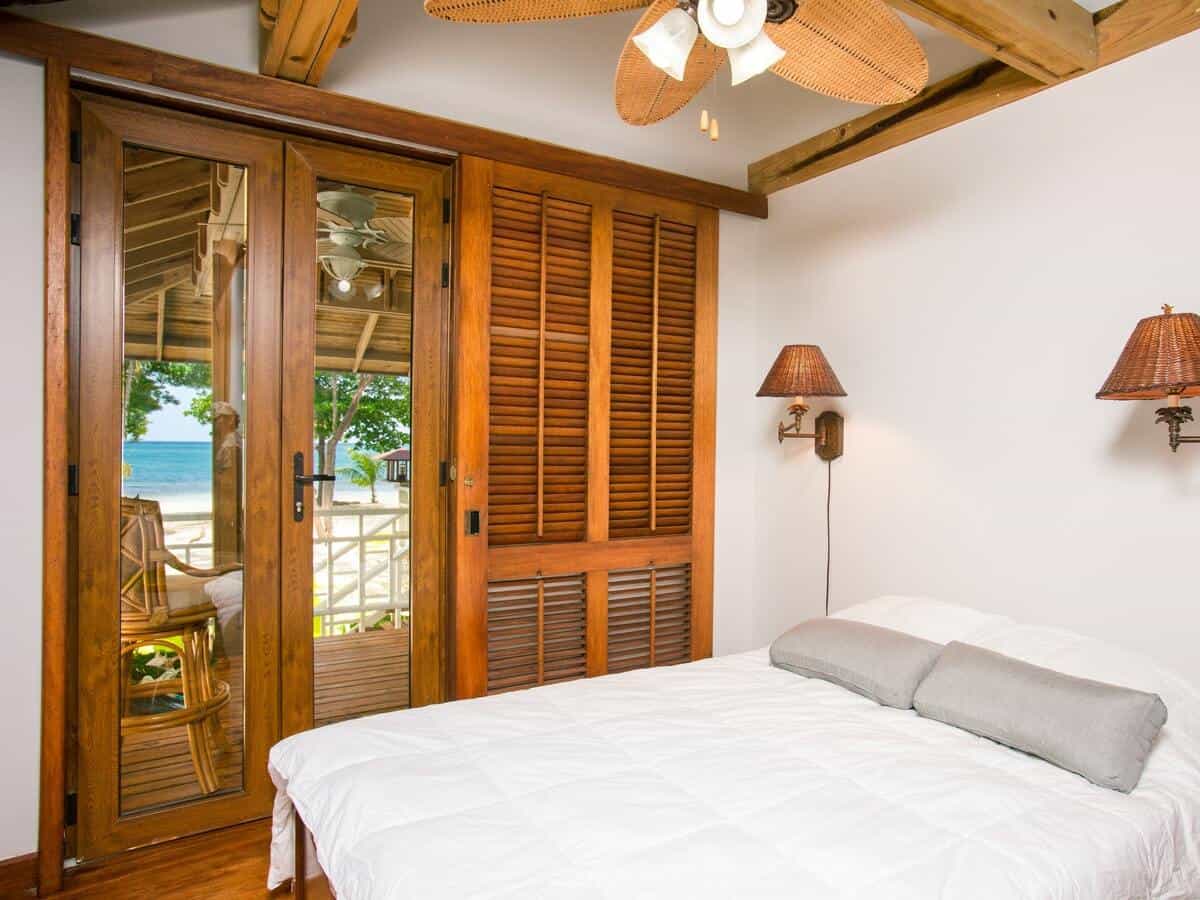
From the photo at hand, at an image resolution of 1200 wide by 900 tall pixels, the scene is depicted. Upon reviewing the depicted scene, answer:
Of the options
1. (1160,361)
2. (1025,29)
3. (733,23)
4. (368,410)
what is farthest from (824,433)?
(733,23)

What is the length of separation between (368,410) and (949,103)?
2337mm

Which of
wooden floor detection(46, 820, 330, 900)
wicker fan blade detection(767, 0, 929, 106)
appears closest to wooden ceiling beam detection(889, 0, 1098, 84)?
wicker fan blade detection(767, 0, 929, 106)

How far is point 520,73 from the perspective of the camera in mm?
2936

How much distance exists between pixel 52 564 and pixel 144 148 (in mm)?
1288

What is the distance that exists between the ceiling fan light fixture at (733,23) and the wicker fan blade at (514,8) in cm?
29

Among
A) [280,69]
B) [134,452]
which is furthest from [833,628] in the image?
[280,69]

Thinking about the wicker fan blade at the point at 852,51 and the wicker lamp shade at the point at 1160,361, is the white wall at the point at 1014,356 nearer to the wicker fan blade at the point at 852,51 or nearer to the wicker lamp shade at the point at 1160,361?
the wicker lamp shade at the point at 1160,361

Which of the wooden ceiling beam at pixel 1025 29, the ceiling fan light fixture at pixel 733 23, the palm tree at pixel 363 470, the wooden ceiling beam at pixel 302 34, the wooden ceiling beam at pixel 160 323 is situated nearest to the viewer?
the ceiling fan light fixture at pixel 733 23

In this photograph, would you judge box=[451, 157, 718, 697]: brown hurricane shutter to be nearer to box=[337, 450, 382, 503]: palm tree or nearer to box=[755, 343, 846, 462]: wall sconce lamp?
box=[337, 450, 382, 503]: palm tree

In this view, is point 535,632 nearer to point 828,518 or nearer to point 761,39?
point 828,518

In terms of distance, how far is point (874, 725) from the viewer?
1884mm

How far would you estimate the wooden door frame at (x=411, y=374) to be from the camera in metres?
2.56

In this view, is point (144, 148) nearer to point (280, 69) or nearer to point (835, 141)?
point (280, 69)

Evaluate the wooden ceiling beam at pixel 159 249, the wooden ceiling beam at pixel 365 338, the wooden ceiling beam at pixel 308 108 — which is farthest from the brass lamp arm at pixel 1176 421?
the wooden ceiling beam at pixel 159 249
